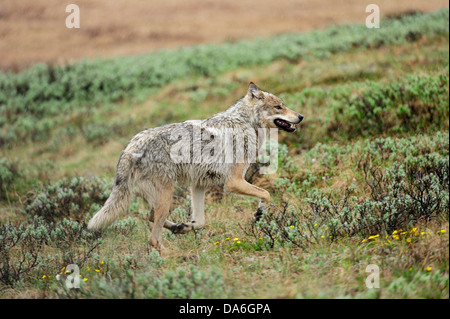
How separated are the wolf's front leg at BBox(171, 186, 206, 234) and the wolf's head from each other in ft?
4.66

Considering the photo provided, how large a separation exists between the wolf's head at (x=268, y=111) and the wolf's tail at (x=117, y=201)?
208 cm

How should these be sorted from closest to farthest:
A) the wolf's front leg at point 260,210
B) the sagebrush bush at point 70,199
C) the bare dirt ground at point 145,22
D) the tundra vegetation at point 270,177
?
the tundra vegetation at point 270,177 < the wolf's front leg at point 260,210 < the sagebrush bush at point 70,199 < the bare dirt ground at point 145,22

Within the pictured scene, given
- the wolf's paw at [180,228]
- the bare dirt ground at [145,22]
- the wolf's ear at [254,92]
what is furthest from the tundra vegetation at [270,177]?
the bare dirt ground at [145,22]

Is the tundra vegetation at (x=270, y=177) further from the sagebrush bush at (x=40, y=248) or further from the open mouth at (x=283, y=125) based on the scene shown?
the open mouth at (x=283, y=125)

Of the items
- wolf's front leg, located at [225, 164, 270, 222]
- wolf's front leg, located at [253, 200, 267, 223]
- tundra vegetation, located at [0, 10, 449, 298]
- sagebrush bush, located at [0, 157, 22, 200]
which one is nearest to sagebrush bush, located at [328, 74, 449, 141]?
tundra vegetation, located at [0, 10, 449, 298]

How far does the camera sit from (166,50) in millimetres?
20234

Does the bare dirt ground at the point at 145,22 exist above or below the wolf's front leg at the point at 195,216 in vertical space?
above

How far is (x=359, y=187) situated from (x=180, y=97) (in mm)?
8675

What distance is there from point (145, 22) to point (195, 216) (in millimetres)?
18236

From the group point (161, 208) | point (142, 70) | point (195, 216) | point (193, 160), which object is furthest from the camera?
point (142, 70)

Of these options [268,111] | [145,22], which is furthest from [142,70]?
[268,111]

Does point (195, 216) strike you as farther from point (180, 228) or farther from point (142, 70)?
point (142, 70)

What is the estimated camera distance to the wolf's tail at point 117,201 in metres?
5.77

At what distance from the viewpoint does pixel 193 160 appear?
20.4 feet
